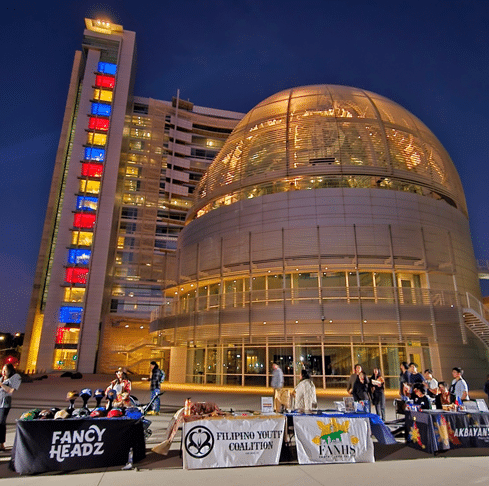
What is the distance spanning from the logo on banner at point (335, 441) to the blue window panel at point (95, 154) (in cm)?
5760

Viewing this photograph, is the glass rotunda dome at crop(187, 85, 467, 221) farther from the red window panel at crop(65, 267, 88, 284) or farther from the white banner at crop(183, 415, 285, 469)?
A: the red window panel at crop(65, 267, 88, 284)

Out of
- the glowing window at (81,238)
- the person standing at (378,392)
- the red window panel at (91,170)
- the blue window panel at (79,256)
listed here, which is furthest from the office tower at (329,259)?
the red window panel at (91,170)

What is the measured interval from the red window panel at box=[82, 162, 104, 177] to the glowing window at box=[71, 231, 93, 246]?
9091mm

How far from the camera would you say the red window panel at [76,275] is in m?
51.9

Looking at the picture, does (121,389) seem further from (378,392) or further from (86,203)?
(86,203)

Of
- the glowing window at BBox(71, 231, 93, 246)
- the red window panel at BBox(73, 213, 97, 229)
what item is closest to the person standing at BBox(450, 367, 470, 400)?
the glowing window at BBox(71, 231, 93, 246)

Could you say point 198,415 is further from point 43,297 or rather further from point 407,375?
point 43,297

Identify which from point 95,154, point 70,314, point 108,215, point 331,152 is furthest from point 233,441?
point 95,154

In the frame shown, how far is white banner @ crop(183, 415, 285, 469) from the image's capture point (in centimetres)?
669

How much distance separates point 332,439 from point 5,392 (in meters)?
7.03

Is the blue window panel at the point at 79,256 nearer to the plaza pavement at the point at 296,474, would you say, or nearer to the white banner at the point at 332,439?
the plaza pavement at the point at 296,474

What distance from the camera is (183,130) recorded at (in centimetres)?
7306

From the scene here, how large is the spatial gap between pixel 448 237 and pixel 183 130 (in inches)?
2260

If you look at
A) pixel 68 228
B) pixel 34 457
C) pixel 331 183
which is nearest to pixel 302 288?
pixel 331 183
